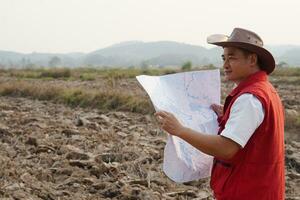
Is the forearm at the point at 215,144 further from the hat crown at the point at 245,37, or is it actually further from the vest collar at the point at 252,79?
the hat crown at the point at 245,37

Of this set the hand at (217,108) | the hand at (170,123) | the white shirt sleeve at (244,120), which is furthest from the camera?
the hand at (217,108)

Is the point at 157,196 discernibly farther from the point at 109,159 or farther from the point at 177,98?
the point at 177,98

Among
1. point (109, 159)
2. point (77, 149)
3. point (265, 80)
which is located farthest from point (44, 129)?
point (265, 80)

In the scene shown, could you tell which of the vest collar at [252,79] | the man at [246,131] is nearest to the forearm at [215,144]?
the man at [246,131]

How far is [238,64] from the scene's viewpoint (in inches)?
93.1

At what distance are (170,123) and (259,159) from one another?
43 cm

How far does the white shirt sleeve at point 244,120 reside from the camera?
2.15 metres

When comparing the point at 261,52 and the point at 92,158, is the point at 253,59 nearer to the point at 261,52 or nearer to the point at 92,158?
the point at 261,52

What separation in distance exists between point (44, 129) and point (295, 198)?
4502 millimetres

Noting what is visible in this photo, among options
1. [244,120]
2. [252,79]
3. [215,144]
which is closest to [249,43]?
[252,79]

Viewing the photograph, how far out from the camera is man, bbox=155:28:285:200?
217cm

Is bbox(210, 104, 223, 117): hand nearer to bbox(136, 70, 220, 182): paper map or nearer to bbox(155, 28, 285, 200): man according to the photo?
bbox(136, 70, 220, 182): paper map

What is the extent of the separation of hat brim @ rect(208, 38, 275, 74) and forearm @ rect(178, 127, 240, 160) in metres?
0.45

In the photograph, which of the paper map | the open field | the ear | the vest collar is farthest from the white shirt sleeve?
the open field
